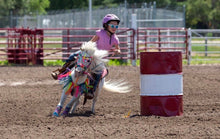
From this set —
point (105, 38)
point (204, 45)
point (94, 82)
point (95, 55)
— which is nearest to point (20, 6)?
point (204, 45)

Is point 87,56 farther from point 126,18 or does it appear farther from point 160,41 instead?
point 126,18

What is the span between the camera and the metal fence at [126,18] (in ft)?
72.0

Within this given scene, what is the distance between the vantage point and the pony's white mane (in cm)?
698

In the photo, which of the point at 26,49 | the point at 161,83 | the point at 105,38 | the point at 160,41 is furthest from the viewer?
the point at 160,41

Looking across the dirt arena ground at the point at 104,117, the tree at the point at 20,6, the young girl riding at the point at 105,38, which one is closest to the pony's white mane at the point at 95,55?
the young girl riding at the point at 105,38

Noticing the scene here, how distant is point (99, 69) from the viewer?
734 centimetres

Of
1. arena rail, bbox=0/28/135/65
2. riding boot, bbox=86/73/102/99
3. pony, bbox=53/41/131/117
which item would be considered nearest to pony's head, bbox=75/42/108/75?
pony, bbox=53/41/131/117

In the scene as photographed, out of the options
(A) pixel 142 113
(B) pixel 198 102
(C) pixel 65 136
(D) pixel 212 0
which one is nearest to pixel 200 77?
(B) pixel 198 102

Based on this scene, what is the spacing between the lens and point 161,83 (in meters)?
6.97

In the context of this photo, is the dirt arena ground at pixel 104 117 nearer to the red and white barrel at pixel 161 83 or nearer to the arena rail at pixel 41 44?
the red and white barrel at pixel 161 83

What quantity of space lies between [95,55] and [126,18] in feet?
50.4

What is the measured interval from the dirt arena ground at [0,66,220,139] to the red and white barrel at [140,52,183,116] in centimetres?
28

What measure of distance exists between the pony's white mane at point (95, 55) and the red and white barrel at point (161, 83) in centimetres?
61

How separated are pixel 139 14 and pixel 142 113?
17118 millimetres
